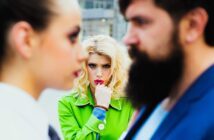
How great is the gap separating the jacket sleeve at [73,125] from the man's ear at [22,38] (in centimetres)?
162

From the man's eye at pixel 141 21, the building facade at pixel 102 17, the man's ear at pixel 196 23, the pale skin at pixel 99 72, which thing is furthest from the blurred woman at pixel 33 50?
the building facade at pixel 102 17

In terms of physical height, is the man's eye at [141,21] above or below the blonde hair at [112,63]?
above

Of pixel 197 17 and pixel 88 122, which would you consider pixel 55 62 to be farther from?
pixel 88 122

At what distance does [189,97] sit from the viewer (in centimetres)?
128

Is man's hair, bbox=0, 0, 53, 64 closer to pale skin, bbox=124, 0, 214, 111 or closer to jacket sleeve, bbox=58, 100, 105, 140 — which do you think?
pale skin, bbox=124, 0, 214, 111

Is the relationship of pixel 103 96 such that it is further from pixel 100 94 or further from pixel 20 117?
pixel 20 117

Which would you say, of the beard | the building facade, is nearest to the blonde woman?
the beard

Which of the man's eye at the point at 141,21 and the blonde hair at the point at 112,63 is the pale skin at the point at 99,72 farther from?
the man's eye at the point at 141,21

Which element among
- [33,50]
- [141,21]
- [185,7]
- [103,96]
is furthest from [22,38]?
[103,96]

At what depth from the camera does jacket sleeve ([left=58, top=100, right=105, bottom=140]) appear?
2.79 m

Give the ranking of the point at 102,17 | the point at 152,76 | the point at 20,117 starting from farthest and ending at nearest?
the point at 102,17
the point at 152,76
the point at 20,117

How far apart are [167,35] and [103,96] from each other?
162 cm

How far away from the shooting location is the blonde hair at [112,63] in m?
2.99

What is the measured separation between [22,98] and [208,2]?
587 mm
